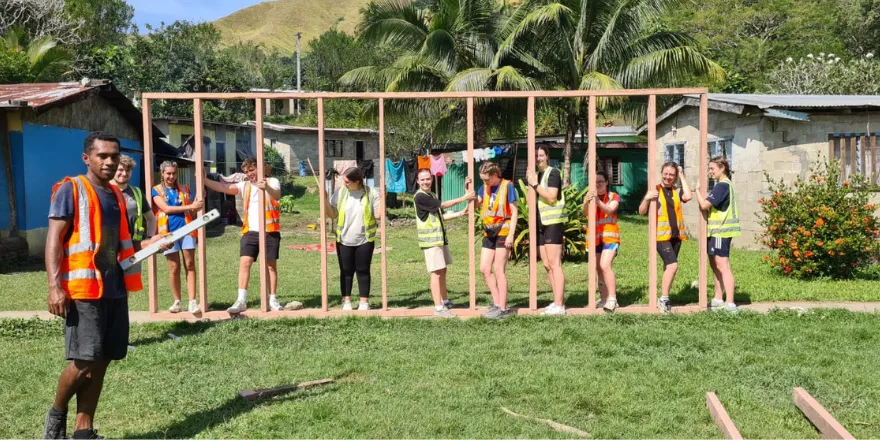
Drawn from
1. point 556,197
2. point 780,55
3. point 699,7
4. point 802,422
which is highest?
point 699,7

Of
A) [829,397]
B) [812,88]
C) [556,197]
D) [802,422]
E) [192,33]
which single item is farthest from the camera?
[192,33]

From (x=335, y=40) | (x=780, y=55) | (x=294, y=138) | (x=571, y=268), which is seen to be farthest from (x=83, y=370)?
(x=335, y=40)

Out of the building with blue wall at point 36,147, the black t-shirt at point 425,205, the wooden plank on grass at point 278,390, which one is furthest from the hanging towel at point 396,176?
the wooden plank on grass at point 278,390

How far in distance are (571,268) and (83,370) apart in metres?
9.65

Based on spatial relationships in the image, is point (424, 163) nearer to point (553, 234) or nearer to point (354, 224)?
point (354, 224)

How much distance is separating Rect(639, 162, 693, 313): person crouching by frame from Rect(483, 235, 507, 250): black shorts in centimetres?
163

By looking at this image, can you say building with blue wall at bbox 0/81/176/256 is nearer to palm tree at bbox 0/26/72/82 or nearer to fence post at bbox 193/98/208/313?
fence post at bbox 193/98/208/313

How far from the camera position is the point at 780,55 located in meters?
39.9

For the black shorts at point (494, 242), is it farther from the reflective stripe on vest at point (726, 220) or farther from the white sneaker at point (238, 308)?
the white sneaker at point (238, 308)

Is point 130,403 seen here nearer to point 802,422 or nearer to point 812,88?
point 802,422

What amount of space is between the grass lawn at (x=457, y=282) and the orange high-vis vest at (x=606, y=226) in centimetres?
107

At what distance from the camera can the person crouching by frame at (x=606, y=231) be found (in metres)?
8.40

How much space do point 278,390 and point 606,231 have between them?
447cm

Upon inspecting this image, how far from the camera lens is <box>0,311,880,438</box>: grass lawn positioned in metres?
4.82
